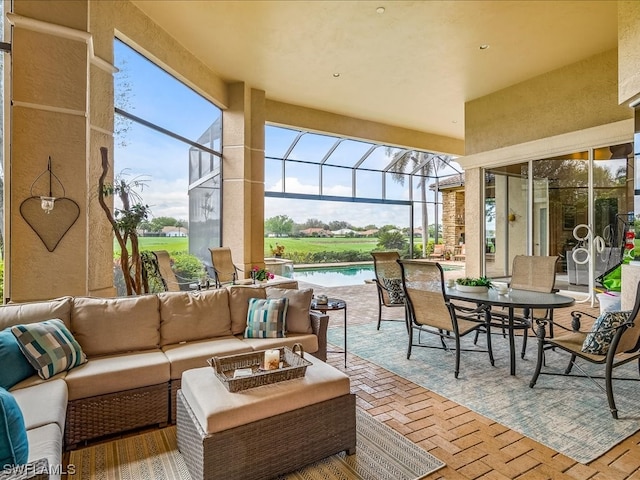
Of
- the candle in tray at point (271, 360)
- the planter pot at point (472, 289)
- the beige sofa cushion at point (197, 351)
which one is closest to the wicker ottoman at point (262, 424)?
the candle in tray at point (271, 360)

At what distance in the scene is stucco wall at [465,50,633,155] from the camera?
5672mm

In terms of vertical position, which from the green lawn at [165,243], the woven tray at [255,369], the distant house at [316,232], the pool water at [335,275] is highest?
the distant house at [316,232]

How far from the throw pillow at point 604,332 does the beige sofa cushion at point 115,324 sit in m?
3.28

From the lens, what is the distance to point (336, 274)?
38.4 feet

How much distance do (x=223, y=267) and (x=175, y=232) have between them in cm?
97

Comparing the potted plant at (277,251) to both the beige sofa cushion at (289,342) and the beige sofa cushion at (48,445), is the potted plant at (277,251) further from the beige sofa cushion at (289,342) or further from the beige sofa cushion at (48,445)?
the beige sofa cushion at (48,445)

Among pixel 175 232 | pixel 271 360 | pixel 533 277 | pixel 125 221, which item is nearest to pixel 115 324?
pixel 271 360

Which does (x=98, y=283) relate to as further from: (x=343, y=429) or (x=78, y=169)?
(x=343, y=429)

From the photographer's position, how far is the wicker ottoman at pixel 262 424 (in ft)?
5.65

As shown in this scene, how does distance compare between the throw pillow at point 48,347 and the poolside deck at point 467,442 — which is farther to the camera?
the throw pillow at point 48,347

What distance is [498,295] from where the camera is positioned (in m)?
3.53

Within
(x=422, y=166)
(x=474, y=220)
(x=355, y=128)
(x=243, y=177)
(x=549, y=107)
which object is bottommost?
(x=474, y=220)

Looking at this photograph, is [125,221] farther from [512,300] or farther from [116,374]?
[512,300]

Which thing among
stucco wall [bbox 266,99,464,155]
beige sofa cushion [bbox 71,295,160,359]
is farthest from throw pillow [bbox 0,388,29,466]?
stucco wall [bbox 266,99,464,155]
